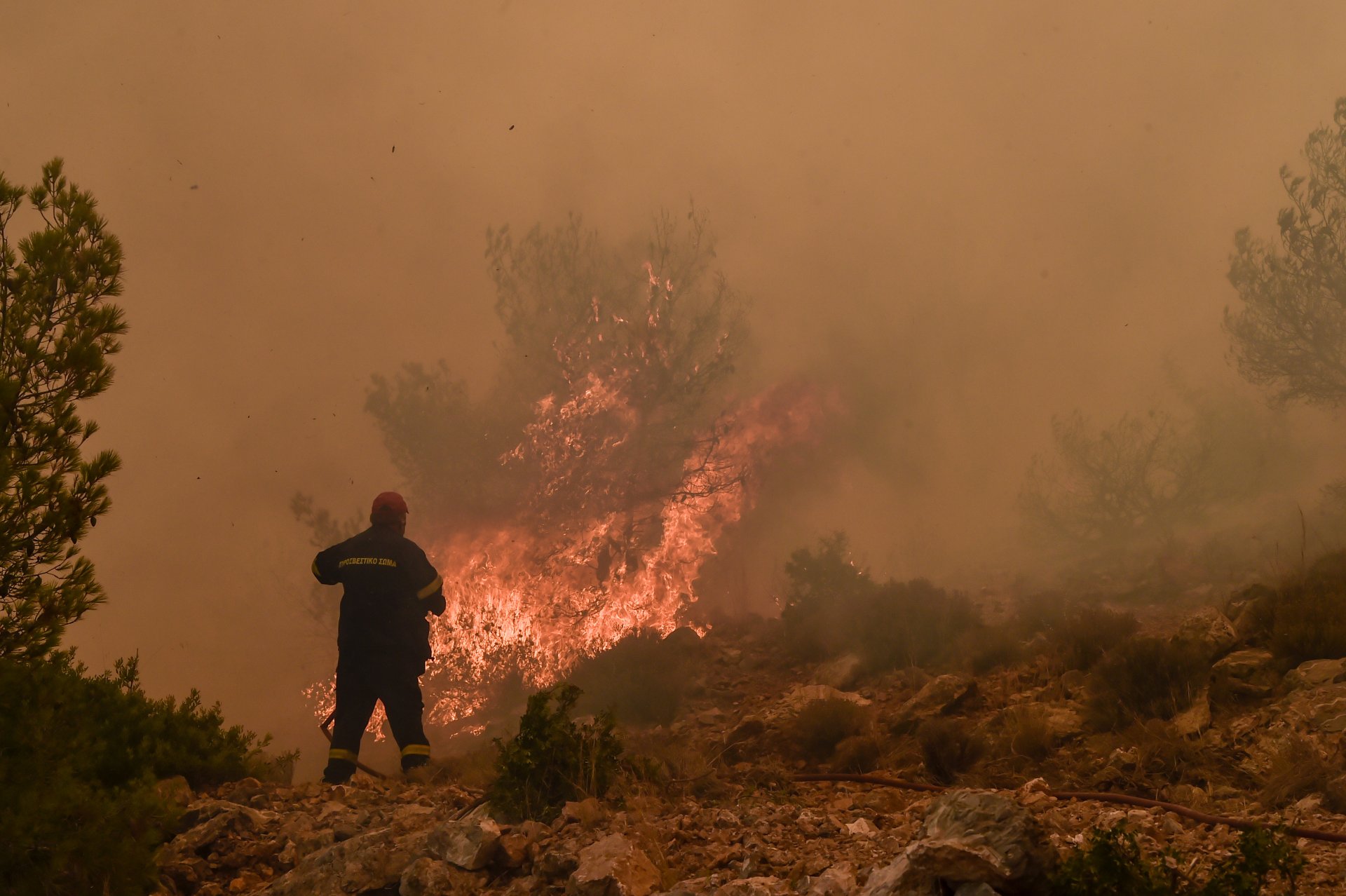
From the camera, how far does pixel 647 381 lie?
28.2m

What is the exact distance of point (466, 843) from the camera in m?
4.77

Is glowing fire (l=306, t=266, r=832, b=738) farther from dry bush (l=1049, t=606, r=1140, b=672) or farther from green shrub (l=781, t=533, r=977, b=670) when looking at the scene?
dry bush (l=1049, t=606, r=1140, b=672)

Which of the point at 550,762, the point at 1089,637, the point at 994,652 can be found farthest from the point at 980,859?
the point at 994,652

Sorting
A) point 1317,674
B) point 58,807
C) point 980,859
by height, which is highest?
point 58,807

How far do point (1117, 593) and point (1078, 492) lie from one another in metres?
21.4

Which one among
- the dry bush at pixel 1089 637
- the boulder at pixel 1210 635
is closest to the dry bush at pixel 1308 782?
the boulder at pixel 1210 635

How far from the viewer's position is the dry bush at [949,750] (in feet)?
22.5

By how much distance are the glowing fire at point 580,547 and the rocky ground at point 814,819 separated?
14495 mm

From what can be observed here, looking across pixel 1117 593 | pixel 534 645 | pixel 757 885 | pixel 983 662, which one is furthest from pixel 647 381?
pixel 757 885

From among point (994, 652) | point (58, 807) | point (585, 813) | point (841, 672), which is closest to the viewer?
point (58, 807)

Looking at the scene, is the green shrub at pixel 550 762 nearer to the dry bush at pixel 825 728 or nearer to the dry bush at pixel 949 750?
the dry bush at pixel 949 750

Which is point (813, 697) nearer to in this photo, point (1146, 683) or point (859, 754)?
point (859, 754)

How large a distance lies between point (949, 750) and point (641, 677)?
24.8 feet

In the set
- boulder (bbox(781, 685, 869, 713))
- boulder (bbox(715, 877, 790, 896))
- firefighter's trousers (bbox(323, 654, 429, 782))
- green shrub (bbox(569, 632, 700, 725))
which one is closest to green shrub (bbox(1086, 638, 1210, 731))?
boulder (bbox(781, 685, 869, 713))
